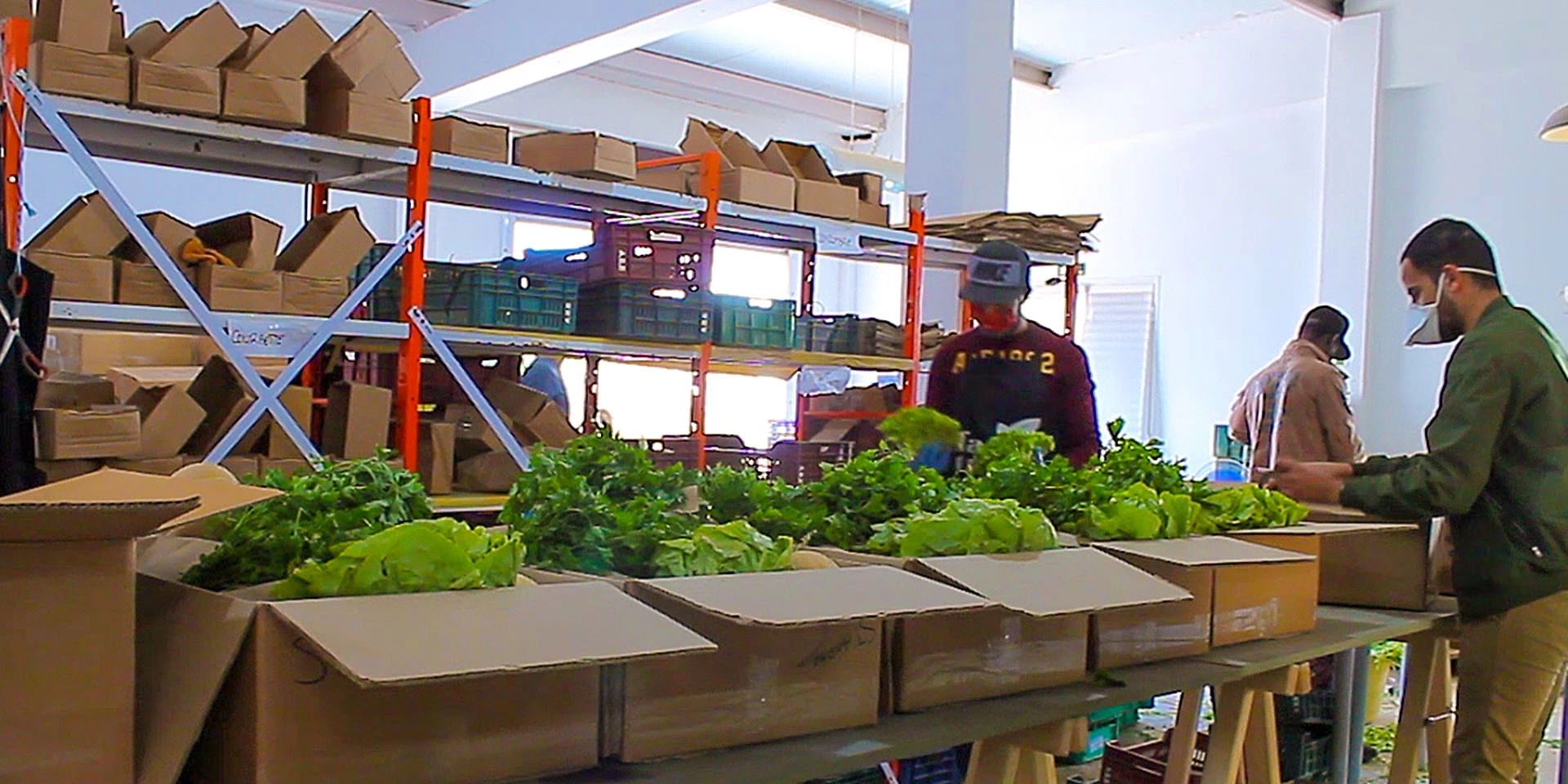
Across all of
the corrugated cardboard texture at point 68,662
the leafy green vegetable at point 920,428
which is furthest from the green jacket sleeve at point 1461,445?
the corrugated cardboard texture at point 68,662

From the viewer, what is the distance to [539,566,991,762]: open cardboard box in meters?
1.64

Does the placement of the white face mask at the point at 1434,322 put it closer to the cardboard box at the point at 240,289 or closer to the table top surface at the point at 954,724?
the table top surface at the point at 954,724

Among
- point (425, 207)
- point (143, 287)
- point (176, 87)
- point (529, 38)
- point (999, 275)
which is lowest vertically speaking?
point (143, 287)

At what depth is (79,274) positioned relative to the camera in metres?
3.80

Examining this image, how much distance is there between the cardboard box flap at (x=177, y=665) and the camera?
1368mm

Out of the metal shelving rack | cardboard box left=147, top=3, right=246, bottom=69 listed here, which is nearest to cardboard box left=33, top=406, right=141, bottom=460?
the metal shelving rack

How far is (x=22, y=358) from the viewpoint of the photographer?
297cm

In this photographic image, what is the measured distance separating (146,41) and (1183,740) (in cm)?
361

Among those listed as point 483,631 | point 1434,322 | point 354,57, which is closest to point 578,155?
point 354,57

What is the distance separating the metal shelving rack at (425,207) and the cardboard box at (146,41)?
0.65 feet

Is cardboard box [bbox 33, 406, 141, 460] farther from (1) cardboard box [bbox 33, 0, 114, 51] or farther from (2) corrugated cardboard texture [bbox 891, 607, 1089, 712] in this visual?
(2) corrugated cardboard texture [bbox 891, 607, 1089, 712]

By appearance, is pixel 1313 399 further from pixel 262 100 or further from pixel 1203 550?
pixel 262 100

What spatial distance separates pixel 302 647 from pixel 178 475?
2.70 ft

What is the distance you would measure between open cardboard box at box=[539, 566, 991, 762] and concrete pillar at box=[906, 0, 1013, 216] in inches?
192
